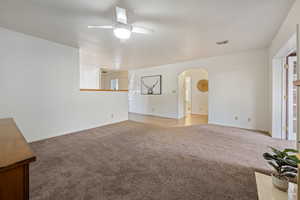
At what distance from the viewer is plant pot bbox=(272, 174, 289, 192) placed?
955 mm

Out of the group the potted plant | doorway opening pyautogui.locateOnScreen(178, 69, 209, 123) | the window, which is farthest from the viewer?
the window

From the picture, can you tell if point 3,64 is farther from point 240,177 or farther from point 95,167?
point 240,177

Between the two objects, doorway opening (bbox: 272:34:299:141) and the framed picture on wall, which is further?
the framed picture on wall

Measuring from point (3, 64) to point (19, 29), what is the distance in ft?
2.41

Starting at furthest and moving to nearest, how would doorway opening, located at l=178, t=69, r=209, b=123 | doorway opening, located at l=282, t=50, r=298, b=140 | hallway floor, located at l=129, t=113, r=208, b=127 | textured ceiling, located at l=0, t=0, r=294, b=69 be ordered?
doorway opening, located at l=178, t=69, r=209, b=123
hallway floor, located at l=129, t=113, r=208, b=127
doorway opening, located at l=282, t=50, r=298, b=140
textured ceiling, located at l=0, t=0, r=294, b=69

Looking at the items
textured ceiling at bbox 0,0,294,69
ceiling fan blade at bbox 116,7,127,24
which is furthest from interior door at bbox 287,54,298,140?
ceiling fan blade at bbox 116,7,127,24

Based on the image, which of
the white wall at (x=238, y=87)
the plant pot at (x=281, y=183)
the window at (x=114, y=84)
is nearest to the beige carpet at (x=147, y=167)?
the plant pot at (x=281, y=183)

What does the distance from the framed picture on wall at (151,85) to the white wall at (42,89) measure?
9.20 ft

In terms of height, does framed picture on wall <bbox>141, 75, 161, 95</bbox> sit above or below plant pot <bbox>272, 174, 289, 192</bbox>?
above

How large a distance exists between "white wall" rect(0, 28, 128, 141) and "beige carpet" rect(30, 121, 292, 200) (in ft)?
1.54

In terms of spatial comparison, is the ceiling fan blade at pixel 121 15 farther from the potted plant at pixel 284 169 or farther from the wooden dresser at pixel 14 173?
the potted plant at pixel 284 169

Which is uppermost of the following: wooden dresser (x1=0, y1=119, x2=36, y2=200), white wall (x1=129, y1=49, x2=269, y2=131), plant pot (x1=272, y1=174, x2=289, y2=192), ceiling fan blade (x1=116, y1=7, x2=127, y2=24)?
ceiling fan blade (x1=116, y1=7, x2=127, y2=24)

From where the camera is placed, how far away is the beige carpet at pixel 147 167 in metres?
1.43

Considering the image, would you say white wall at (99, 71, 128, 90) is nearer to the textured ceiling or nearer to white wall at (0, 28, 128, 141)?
Answer: white wall at (0, 28, 128, 141)
